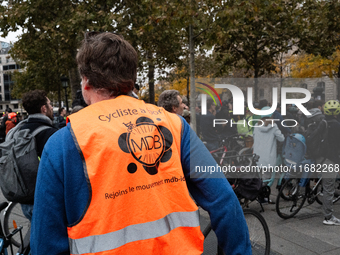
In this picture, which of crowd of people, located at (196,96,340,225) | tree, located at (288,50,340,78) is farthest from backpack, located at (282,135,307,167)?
tree, located at (288,50,340,78)

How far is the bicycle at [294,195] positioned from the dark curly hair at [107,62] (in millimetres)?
4783

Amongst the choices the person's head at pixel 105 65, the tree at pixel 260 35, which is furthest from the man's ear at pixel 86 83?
the tree at pixel 260 35

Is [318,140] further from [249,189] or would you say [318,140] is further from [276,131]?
[249,189]

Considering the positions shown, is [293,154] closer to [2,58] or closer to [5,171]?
[5,171]

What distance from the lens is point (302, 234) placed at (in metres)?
4.92

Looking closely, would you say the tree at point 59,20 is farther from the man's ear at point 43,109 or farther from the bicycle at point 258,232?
the bicycle at point 258,232

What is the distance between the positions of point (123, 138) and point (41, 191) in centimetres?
34

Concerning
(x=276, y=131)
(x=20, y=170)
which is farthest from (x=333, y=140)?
(x=20, y=170)

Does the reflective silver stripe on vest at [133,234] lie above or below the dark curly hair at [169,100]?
below

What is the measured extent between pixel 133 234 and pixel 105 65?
650 mm

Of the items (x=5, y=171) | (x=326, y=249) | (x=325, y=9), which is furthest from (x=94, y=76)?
(x=325, y=9)

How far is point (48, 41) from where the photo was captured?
16.1 m

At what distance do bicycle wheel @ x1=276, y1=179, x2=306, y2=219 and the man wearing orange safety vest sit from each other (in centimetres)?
452

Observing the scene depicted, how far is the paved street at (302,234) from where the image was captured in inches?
171
